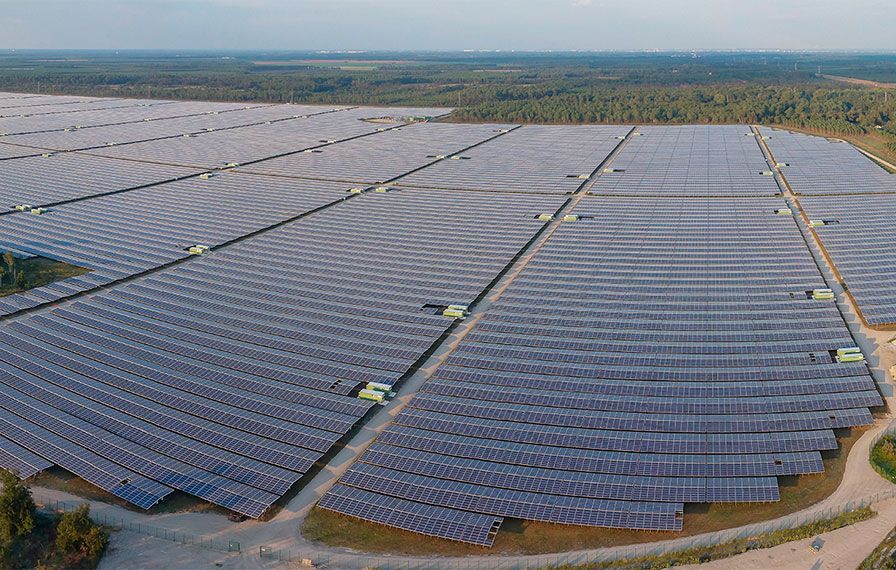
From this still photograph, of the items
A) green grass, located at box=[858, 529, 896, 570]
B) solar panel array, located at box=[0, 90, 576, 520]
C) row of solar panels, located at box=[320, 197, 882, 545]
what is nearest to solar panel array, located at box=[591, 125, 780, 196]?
solar panel array, located at box=[0, 90, 576, 520]

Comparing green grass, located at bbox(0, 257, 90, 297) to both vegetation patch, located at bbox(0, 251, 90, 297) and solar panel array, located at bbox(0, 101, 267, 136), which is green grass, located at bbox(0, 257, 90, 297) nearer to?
vegetation patch, located at bbox(0, 251, 90, 297)

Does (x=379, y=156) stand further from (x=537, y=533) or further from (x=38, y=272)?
(x=537, y=533)

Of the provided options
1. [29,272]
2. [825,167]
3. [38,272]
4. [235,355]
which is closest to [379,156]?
[38,272]

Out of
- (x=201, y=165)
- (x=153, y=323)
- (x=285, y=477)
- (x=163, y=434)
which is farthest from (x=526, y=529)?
(x=201, y=165)

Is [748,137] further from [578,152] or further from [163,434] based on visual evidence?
[163,434]

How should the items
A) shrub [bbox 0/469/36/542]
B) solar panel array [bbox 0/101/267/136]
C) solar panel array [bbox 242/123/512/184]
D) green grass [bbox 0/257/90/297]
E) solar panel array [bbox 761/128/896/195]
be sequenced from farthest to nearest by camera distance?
solar panel array [bbox 0/101/267/136], solar panel array [bbox 242/123/512/184], solar panel array [bbox 761/128/896/195], green grass [bbox 0/257/90/297], shrub [bbox 0/469/36/542]
